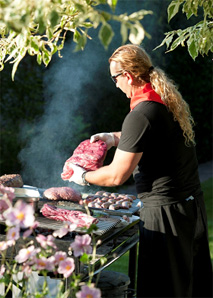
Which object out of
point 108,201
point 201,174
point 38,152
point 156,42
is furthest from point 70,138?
point 201,174

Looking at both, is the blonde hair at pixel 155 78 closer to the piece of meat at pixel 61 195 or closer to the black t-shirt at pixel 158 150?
the black t-shirt at pixel 158 150

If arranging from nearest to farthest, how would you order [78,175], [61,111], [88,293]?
1. [88,293]
2. [78,175]
3. [61,111]

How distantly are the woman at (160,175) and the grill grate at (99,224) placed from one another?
19cm

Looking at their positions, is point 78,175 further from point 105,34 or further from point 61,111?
point 61,111

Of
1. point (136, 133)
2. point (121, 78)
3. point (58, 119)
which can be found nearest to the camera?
point (136, 133)

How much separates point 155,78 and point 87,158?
796 mm

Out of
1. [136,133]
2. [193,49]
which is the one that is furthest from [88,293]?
[193,49]

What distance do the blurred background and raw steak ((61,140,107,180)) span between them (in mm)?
1819

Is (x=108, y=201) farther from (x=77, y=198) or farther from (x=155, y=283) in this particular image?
(x=155, y=283)

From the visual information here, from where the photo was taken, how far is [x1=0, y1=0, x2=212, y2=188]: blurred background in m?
6.24

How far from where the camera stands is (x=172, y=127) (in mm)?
2838

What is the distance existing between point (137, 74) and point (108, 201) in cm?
109

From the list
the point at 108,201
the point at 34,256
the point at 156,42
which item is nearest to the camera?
the point at 34,256

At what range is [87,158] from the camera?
134 inches
